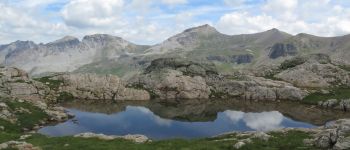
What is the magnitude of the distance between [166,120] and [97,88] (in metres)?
50.9

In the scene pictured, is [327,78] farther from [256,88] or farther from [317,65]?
[256,88]

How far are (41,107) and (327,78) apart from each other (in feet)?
411

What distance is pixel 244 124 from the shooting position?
110 metres

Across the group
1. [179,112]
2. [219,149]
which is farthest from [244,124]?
[219,149]

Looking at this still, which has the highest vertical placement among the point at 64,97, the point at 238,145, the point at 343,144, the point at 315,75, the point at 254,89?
the point at 315,75

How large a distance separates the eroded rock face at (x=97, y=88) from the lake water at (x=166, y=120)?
13.2 metres

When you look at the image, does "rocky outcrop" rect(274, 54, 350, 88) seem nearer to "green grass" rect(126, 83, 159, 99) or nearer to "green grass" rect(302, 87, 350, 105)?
"green grass" rect(302, 87, 350, 105)

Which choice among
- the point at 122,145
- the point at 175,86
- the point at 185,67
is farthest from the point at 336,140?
the point at 185,67

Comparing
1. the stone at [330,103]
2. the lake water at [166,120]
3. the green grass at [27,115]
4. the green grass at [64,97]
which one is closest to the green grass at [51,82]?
the green grass at [64,97]

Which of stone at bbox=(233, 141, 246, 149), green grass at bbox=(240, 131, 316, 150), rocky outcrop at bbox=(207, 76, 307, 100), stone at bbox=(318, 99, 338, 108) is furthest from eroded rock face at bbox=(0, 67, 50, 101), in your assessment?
green grass at bbox=(240, 131, 316, 150)

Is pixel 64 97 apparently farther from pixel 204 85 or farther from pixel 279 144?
pixel 279 144

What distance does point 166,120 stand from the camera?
115812mm

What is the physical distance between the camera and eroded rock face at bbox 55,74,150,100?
509 feet

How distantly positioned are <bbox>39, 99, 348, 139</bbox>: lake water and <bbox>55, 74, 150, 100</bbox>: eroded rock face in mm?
13174
